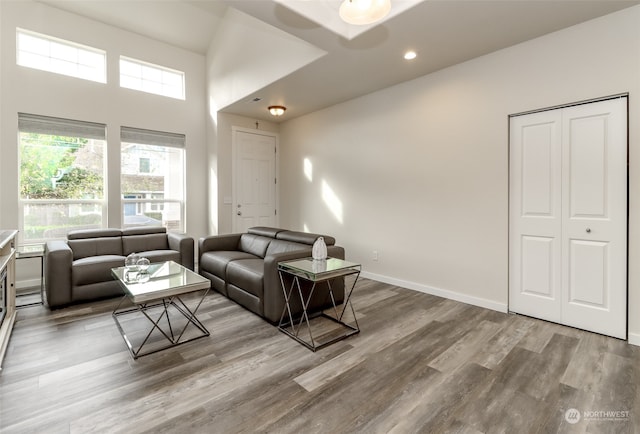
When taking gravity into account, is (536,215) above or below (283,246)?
above

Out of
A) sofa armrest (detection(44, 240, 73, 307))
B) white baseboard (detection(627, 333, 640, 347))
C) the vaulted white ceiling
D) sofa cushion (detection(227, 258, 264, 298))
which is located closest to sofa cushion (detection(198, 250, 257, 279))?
sofa cushion (detection(227, 258, 264, 298))

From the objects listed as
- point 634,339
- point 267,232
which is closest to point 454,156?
point 634,339

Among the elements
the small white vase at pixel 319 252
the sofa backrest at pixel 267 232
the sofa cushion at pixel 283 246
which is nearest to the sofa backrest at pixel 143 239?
the sofa backrest at pixel 267 232

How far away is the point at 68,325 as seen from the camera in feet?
9.37

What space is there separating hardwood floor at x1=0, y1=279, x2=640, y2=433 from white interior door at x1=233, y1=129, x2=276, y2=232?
9.60 ft

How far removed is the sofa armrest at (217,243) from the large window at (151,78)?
2695 mm

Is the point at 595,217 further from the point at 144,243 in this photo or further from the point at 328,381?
the point at 144,243

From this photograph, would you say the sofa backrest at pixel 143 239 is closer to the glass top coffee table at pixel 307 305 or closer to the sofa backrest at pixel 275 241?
the sofa backrest at pixel 275 241

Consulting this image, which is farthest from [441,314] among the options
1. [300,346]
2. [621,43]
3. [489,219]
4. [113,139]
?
[113,139]

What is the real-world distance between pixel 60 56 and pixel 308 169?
382 cm

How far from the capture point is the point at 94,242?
13.0 feet

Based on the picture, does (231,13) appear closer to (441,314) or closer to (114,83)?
(114,83)

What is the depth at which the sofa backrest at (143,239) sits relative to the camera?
166 inches

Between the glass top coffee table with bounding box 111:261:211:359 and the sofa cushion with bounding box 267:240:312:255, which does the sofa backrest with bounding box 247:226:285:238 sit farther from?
the glass top coffee table with bounding box 111:261:211:359
